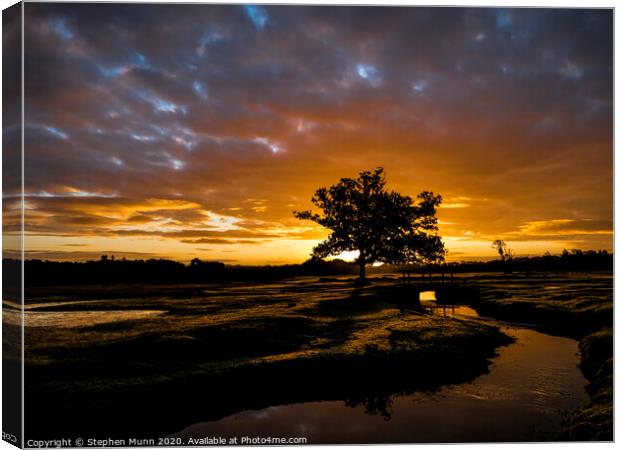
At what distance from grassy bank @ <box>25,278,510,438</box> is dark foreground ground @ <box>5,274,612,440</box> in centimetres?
4

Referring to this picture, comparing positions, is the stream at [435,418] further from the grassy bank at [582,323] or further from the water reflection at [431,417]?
the grassy bank at [582,323]

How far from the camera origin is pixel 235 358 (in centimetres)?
1667

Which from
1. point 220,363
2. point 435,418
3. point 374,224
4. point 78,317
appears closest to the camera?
point 435,418

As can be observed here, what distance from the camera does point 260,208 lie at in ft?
76.7

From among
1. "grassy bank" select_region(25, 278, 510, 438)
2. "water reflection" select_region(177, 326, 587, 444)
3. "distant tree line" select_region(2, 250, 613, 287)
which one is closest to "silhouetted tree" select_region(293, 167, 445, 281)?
"distant tree line" select_region(2, 250, 613, 287)

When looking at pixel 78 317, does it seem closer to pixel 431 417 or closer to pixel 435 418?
pixel 431 417

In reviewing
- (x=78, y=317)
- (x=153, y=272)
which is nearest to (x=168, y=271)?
(x=153, y=272)

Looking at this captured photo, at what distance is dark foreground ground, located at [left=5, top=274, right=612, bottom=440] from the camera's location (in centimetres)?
1232

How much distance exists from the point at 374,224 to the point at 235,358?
34.0 m

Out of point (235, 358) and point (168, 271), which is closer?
point (235, 358)

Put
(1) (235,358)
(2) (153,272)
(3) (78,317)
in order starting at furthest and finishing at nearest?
(2) (153,272)
(3) (78,317)
(1) (235,358)

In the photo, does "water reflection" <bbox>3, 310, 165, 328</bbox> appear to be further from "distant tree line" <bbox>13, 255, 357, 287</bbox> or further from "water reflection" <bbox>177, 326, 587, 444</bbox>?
"water reflection" <bbox>177, 326, 587, 444</bbox>

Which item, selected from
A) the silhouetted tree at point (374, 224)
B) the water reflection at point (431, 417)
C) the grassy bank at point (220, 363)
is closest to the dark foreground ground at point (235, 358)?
the grassy bank at point (220, 363)

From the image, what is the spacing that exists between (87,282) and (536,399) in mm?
32843
